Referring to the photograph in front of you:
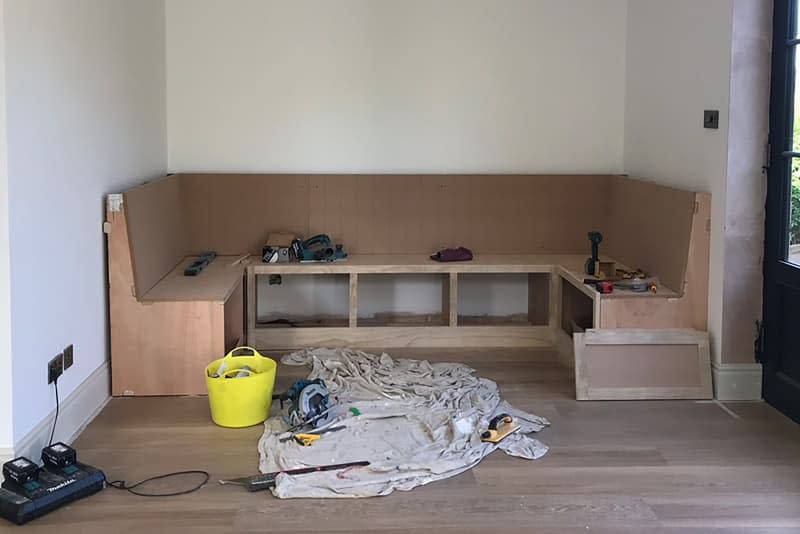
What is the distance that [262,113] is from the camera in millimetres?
5391

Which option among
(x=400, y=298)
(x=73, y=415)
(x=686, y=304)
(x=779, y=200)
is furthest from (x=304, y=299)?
(x=779, y=200)

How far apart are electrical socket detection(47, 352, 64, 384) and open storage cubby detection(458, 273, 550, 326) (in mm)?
2685

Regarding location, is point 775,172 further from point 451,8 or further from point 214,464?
point 214,464

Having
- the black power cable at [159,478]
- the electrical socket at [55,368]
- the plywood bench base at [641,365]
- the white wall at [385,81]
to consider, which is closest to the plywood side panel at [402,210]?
the white wall at [385,81]

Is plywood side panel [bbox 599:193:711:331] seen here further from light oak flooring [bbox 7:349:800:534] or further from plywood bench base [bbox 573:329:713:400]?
light oak flooring [bbox 7:349:800:534]

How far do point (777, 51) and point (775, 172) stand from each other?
0.53m

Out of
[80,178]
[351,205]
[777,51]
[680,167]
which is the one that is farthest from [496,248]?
[80,178]

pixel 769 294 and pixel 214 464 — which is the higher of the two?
pixel 769 294

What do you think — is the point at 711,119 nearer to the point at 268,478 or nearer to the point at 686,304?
the point at 686,304

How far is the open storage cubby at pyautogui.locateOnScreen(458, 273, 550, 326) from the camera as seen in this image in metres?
5.54

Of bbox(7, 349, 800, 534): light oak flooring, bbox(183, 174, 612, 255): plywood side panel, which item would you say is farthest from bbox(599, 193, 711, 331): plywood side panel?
bbox(183, 174, 612, 255): plywood side panel

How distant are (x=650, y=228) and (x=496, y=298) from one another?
120cm

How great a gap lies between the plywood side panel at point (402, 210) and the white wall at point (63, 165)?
825 millimetres

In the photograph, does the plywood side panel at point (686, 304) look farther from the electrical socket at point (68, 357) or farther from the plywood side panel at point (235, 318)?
the electrical socket at point (68, 357)
